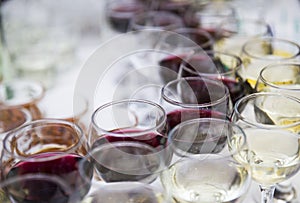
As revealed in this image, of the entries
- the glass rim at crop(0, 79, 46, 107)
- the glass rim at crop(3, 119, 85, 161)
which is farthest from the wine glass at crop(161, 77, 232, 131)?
the glass rim at crop(0, 79, 46, 107)

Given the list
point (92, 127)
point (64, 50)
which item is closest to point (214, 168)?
point (92, 127)

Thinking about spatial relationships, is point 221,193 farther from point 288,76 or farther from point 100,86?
point 100,86

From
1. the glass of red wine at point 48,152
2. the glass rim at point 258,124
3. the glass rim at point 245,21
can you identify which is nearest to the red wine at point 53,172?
the glass of red wine at point 48,152

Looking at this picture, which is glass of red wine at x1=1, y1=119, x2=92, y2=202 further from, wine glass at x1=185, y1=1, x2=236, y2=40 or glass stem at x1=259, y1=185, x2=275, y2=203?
wine glass at x1=185, y1=1, x2=236, y2=40

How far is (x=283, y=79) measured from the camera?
0.84 metres

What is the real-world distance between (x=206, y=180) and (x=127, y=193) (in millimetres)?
158

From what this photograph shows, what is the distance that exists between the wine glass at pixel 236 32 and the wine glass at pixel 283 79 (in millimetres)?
212

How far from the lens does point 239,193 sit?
2.05ft

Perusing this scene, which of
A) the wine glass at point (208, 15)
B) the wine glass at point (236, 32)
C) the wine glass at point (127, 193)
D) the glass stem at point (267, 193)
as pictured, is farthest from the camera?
the wine glass at point (208, 15)

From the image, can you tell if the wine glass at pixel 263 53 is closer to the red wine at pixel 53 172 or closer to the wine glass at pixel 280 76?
the wine glass at pixel 280 76

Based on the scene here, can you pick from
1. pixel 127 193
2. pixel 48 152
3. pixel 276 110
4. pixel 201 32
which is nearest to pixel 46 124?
pixel 48 152

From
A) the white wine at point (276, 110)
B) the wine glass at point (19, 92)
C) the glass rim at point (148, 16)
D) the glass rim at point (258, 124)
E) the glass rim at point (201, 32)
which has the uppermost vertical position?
the glass rim at point (258, 124)

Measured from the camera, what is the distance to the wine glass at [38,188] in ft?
1.82

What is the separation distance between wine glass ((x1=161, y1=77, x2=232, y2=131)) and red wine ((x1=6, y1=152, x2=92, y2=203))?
0.16 m
